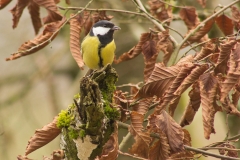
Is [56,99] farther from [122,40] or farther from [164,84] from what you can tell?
[164,84]

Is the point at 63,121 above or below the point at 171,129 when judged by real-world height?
above

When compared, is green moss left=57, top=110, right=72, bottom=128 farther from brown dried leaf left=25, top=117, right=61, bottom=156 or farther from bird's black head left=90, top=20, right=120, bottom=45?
bird's black head left=90, top=20, right=120, bottom=45

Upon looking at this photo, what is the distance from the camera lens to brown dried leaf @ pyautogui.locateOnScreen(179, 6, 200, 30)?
10.3ft

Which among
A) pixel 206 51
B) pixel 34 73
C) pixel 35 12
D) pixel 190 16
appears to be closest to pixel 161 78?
pixel 206 51

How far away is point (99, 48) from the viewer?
3410 millimetres

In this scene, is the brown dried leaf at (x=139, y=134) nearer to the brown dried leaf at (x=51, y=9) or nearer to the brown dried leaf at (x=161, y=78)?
the brown dried leaf at (x=161, y=78)

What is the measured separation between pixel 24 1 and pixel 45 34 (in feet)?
0.81

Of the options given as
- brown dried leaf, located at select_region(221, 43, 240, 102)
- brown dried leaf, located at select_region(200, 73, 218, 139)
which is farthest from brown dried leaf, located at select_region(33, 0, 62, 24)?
brown dried leaf, located at select_region(221, 43, 240, 102)

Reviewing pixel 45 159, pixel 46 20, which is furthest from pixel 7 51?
pixel 45 159

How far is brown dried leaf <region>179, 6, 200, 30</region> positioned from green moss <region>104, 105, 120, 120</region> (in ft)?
3.87

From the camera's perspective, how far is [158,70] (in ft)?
6.47

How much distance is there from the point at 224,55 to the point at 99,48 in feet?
5.56

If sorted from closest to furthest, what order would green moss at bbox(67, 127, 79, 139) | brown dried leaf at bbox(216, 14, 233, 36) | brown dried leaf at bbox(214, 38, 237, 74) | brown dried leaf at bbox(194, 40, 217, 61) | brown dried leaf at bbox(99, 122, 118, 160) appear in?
brown dried leaf at bbox(214, 38, 237, 74) → brown dried leaf at bbox(99, 122, 118, 160) → green moss at bbox(67, 127, 79, 139) → brown dried leaf at bbox(194, 40, 217, 61) → brown dried leaf at bbox(216, 14, 233, 36)

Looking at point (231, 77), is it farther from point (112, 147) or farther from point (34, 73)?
point (34, 73)
